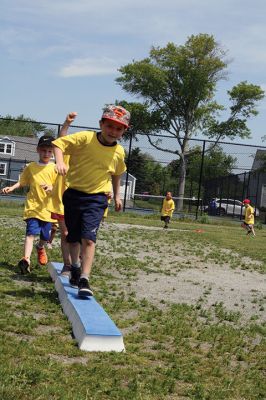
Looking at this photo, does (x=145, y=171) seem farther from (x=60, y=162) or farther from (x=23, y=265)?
(x=60, y=162)

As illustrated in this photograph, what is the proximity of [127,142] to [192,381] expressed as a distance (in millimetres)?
24798

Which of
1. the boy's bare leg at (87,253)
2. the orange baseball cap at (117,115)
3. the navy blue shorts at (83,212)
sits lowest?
the boy's bare leg at (87,253)

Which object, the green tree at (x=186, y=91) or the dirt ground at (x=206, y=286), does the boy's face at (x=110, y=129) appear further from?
the green tree at (x=186, y=91)

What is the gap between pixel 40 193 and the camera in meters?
7.41

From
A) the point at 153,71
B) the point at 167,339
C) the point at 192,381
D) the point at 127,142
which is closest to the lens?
the point at 192,381

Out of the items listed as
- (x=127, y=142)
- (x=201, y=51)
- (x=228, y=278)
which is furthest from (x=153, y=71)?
(x=228, y=278)

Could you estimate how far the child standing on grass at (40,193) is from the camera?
732 cm

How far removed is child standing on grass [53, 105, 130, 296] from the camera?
5.42 m

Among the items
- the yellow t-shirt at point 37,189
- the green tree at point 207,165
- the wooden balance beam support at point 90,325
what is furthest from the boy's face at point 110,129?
the green tree at point 207,165

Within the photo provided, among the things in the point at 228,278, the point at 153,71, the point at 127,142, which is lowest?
the point at 228,278

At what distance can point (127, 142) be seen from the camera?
28062 mm

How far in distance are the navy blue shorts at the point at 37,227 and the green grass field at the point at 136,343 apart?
46cm

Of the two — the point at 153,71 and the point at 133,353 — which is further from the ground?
the point at 153,71

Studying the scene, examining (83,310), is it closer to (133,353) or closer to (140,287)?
(133,353)
